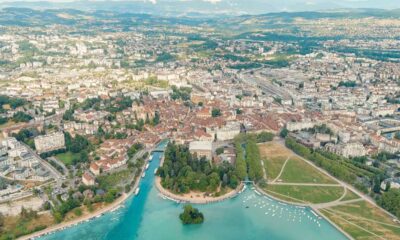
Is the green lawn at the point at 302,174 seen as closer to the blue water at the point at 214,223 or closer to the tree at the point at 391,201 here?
the blue water at the point at 214,223

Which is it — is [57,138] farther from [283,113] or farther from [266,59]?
[266,59]

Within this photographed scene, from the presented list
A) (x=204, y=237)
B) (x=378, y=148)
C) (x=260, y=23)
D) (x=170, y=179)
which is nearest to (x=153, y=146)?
(x=170, y=179)

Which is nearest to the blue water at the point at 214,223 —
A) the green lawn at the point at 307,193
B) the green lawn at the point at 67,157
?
the green lawn at the point at 307,193

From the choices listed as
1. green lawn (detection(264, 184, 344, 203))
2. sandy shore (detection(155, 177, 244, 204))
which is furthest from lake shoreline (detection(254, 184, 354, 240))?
sandy shore (detection(155, 177, 244, 204))

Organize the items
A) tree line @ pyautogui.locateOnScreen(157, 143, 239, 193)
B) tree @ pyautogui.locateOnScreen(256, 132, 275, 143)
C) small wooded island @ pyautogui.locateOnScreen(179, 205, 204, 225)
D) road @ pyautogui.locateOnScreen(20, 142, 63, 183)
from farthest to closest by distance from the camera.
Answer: tree @ pyautogui.locateOnScreen(256, 132, 275, 143)
road @ pyautogui.locateOnScreen(20, 142, 63, 183)
tree line @ pyautogui.locateOnScreen(157, 143, 239, 193)
small wooded island @ pyautogui.locateOnScreen(179, 205, 204, 225)

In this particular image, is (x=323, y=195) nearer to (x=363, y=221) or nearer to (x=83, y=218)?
(x=363, y=221)

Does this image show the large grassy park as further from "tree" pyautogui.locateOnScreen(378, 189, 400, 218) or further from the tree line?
the tree line
